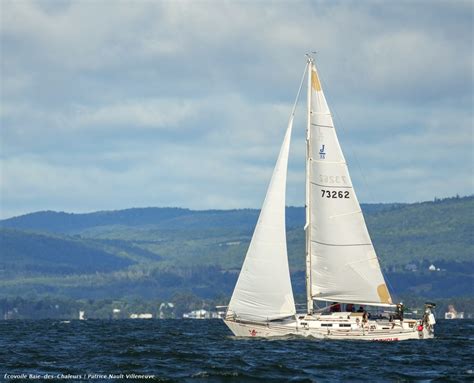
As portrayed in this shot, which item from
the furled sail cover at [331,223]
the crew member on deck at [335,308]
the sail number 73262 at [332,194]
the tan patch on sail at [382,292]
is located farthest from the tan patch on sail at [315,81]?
the crew member on deck at [335,308]

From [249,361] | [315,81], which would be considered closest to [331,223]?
[315,81]

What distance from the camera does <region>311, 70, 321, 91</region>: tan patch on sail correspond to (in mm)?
85125

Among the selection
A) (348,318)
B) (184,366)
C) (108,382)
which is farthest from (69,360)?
(348,318)

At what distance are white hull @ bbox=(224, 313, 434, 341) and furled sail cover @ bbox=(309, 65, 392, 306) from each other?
160 cm

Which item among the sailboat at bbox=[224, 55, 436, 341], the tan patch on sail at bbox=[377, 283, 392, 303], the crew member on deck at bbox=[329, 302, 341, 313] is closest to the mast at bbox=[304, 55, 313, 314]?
the sailboat at bbox=[224, 55, 436, 341]

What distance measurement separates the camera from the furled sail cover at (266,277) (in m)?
84.0

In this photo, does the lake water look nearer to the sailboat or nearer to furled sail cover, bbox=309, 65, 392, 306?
the sailboat

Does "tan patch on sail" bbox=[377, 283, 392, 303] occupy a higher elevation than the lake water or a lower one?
Result: higher

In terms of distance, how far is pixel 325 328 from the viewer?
85.2 metres

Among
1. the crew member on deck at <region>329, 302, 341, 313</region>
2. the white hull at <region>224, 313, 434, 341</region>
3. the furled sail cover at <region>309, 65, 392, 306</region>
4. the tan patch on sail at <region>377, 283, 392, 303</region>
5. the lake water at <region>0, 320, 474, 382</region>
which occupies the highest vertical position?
the furled sail cover at <region>309, 65, 392, 306</region>

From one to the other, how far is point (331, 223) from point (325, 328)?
24.0ft

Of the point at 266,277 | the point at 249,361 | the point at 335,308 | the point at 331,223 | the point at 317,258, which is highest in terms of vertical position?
the point at 331,223

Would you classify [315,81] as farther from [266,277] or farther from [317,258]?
[266,277]

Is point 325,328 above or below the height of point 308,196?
below
